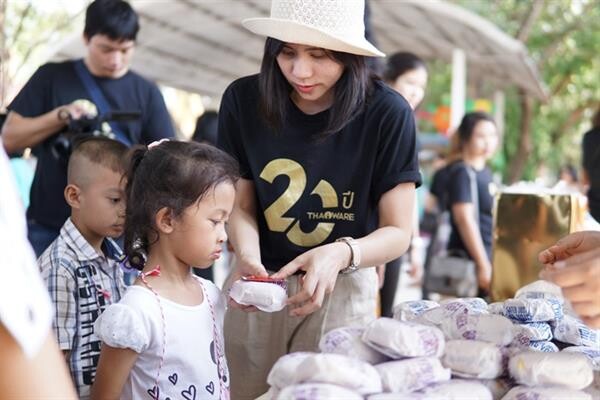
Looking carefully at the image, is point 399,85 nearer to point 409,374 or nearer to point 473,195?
point 473,195

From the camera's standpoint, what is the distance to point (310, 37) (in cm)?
241

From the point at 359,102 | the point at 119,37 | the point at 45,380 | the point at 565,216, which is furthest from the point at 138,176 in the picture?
the point at 565,216

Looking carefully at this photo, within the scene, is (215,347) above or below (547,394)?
below

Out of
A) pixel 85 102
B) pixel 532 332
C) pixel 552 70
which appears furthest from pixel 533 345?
pixel 552 70

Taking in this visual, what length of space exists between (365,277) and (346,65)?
2.10 feet

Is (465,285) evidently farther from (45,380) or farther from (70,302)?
(45,380)

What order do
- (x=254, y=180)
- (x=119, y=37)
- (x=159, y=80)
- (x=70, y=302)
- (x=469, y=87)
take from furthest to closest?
(x=469, y=87) < (x=159, y=80) < (x=119, y=37) < (x=254, y=180) < (x=70, y=302)

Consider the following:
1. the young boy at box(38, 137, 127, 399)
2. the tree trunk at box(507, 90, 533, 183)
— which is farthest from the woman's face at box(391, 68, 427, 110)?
the tree trunk at box(507, 90, 533, 183)

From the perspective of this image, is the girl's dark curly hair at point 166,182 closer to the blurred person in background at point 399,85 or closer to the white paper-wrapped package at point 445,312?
the white paper-wrapped package at point 445,312

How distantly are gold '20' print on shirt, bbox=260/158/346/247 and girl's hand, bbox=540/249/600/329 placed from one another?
0.96m

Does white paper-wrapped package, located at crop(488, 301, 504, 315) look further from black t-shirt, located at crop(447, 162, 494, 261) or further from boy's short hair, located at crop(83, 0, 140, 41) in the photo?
black t-shirt, located at crop(447, 162, 494, 261)

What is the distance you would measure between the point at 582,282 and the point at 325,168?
103 cm

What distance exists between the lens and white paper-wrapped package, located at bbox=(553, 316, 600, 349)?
84.5 inches

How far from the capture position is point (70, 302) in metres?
2.47
